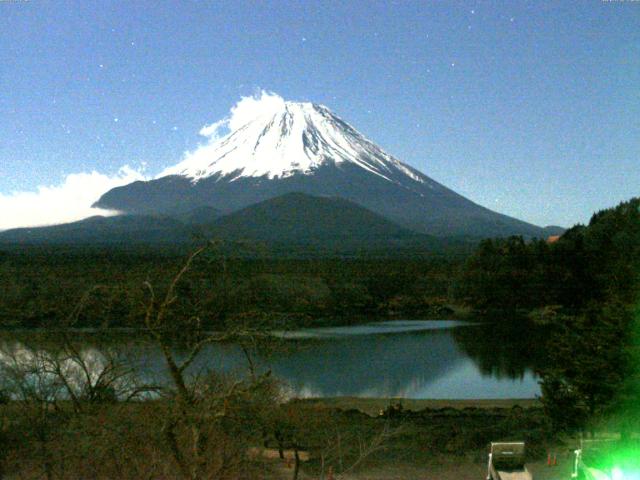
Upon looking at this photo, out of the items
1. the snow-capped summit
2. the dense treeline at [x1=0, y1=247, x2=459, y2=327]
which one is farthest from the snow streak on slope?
the dense treeline at [x1=0, y1=247, x2=459, y2=327]

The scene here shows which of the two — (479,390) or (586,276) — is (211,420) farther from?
(586,276)

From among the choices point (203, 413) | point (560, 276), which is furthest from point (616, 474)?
point (560, 276)

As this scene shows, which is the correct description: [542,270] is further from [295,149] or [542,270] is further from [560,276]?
[295,149]

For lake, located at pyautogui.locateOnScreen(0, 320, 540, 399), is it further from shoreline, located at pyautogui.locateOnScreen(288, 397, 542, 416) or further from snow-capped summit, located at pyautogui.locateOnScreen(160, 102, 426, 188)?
snow-capped summit, located at pyautogui.locateOnScreen(160, 102, 426, 188)

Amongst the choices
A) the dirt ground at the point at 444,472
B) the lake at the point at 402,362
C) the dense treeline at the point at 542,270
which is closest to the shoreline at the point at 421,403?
the lake at the point at 402,362

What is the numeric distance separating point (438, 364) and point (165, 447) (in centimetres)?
2203

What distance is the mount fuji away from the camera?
145500 millimetres

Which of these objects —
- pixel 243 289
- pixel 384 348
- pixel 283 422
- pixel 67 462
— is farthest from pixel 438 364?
pixel 67 462

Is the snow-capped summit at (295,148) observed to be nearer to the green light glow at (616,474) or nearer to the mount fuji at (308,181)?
the mount fuji at (308,181)

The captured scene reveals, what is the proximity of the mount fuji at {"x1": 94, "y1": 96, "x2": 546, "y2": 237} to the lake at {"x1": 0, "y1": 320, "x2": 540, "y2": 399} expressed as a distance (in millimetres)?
97562

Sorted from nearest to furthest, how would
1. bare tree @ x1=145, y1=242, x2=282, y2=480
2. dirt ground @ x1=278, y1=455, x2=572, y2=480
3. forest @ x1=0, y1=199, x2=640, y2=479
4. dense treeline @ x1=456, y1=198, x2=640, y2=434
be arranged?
bare tree @ x1=145, y1=242, x2=282, y2=480 < forest @ x1=0, y1=199, x2=640, y2=479 < dirt ground @ x1=278, y1=455, x2=572, y2=480 < dense treeline @ x1=456, y1=198, x2=640, y2=434

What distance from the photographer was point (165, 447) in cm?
804

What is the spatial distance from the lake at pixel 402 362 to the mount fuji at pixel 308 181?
320 feet

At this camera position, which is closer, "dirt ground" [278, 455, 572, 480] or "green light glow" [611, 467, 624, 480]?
"green light glow" [611, 467, 624, 480]
